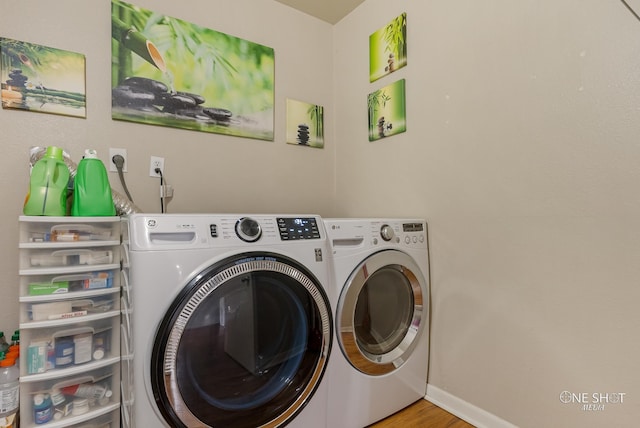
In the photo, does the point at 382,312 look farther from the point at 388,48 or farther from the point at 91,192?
the point at 388,48

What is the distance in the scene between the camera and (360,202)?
205cm

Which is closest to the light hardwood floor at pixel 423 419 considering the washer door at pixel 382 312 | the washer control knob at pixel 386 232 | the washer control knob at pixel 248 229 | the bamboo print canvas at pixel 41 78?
the washer door at pixel 382 312

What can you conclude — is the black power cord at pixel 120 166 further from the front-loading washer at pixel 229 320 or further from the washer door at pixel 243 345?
the washer door at pixel 243 345

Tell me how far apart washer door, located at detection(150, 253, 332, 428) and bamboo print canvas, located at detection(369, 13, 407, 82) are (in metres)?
1.35

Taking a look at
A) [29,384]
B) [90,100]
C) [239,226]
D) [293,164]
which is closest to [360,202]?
[293,164]

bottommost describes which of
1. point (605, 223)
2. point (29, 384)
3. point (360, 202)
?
point (29, 384)

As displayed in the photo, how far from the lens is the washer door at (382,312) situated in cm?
129

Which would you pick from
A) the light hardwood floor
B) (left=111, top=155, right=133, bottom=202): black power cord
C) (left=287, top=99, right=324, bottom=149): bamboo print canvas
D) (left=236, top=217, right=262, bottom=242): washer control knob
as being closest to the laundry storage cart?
(left=111, top=155, right=133, bottom=202): black power cord

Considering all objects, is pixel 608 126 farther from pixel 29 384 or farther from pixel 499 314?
pixel 29 384

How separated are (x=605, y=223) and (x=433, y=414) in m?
1.08

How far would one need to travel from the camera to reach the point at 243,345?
1.06m

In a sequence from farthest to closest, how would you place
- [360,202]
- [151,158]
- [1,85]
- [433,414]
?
[360,202]
[151,158]
[433,414]
[1,85]

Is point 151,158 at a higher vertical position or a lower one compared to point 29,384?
higher

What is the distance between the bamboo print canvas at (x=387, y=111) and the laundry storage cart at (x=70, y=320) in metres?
1.43
